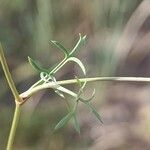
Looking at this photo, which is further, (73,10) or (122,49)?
(122,49)

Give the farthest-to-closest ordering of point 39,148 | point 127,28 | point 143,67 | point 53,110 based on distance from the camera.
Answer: point 143,67 < point 127,28 < point 53,110 < point 39,148

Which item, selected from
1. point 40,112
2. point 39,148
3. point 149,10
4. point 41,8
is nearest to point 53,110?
point 40,112

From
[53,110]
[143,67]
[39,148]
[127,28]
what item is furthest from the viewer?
[143,67]

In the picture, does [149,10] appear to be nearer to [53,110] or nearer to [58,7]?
[58,7]

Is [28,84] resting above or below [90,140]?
above

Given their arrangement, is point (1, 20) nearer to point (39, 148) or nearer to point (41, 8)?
point (41, 8)

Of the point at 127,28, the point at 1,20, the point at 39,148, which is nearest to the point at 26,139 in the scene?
the point at 39,148

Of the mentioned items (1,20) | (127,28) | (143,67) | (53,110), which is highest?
(1,20)
